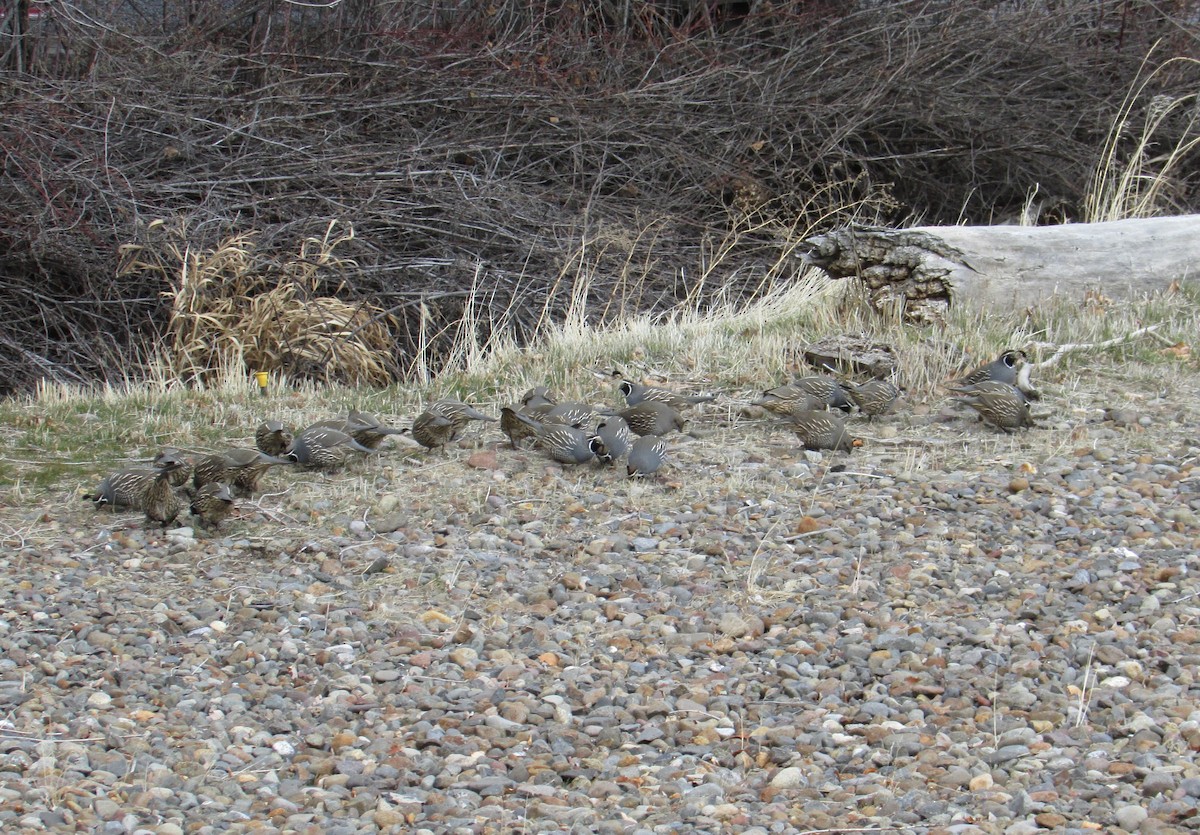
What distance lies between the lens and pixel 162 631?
15.4ft

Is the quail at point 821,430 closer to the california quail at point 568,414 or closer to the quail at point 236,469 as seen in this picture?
the california quail at point 568,414

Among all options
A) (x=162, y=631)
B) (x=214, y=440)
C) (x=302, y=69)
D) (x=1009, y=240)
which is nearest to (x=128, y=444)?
(x=214, y=440)

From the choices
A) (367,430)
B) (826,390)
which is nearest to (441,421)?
Answer: (367,430)

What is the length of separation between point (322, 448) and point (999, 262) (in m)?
5.32

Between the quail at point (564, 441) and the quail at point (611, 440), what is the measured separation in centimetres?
5

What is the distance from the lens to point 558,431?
257 inches

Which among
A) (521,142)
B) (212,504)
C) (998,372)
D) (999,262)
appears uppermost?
(521,142)

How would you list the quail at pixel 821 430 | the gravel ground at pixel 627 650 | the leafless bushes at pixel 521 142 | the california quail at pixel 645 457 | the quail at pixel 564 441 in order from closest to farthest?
the gravel ground at pixel 627 650, the california quail at pixel 645 457, the quail at pixel 564 441, the quail at pixel 821 430, the leafless bushes at pixel 521 142

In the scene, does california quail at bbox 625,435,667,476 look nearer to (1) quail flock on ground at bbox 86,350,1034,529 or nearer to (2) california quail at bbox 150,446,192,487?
(1) quail flock on ground at bbox 86,350,1034,529

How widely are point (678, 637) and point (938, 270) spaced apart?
17.0 feet

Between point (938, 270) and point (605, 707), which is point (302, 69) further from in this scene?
point (605, 707)

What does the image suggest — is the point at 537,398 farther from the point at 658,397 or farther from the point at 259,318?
the point at 259,318

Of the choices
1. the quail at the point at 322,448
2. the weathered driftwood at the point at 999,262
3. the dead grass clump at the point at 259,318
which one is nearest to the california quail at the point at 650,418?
the quail at the point at 322,448

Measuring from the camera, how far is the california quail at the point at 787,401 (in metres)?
7.07
